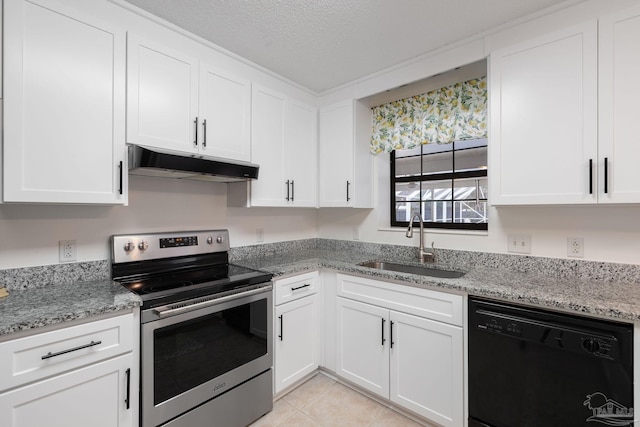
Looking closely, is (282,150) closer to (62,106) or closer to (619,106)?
(62,106)

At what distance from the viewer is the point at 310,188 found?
2.65m

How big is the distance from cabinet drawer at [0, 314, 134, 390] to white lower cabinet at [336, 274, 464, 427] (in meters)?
1.35

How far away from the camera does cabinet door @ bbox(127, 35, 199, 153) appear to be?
159 cm

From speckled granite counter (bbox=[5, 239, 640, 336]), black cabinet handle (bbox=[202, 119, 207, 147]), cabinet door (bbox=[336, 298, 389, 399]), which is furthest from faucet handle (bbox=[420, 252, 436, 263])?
black cabinet handle (bbox=[202, 119, 207, 147])

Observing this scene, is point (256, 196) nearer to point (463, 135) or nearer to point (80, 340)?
point (80, 340)

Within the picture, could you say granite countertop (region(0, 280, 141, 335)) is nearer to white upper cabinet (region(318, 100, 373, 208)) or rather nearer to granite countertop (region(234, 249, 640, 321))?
granite countertop (region(234, 249, 640, 321))

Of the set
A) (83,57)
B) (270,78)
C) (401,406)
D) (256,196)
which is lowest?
(401,406)

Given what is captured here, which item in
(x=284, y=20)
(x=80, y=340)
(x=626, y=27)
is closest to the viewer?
(x=80, y=340)

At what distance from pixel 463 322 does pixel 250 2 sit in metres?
2.07

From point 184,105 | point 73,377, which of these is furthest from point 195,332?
point 184,105

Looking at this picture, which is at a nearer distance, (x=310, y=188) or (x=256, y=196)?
(x=256, y=196)

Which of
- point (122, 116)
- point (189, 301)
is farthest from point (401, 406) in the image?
point (122, 116)

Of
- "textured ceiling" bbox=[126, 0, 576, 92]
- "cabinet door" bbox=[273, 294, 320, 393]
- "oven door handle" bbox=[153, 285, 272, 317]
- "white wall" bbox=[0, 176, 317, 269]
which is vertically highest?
"textured ceiling" bbox=[126, 0, 576, 92]

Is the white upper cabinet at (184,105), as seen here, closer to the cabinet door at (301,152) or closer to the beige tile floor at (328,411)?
the cabinet door at (301,152)
